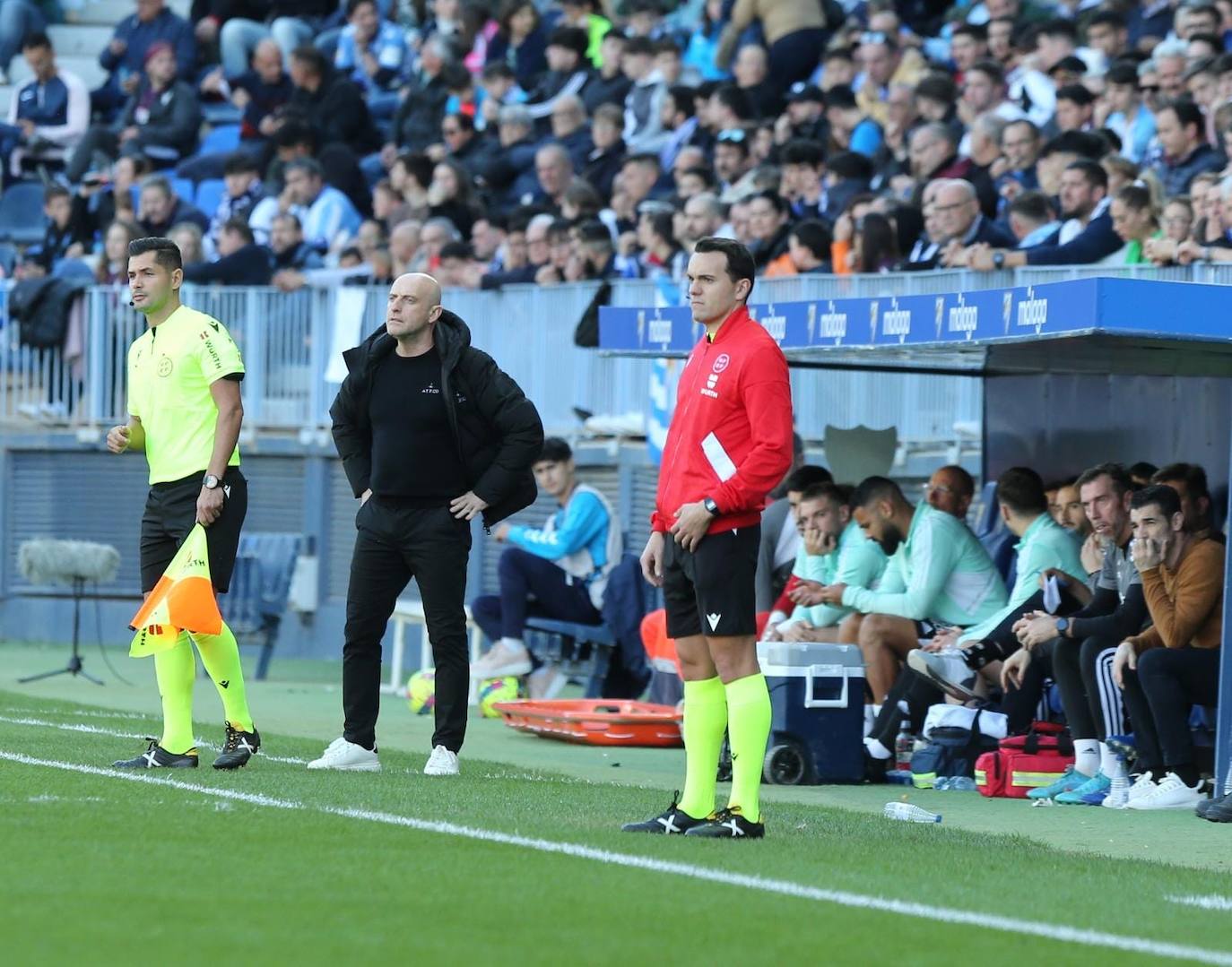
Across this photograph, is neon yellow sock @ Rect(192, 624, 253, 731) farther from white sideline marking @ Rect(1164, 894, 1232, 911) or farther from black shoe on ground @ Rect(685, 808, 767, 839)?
white sideline marking @ Rect(1164, 894, 1232, 911)

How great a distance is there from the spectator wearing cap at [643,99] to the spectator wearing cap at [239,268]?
3.25 meters

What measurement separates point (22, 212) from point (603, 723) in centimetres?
1452

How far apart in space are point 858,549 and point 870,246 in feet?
9.86

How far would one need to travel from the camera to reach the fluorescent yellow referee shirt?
32.5 feet

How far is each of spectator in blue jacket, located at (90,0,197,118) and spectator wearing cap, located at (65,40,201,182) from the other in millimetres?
423

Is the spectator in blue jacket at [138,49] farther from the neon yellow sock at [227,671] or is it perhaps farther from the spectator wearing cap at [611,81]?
the neon yellow sock at [227,671]

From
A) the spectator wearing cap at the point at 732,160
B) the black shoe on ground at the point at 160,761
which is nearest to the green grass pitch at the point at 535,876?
the black shoe on ground at the point at 160,761

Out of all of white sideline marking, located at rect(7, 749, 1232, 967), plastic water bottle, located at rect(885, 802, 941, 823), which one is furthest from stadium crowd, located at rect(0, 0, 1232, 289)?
white sideline marking, located at rect(7, 749, 1232, 967)

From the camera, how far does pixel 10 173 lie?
84.3ft

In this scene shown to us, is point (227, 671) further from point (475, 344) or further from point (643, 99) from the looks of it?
point (643, 99)

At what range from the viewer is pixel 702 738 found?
8047 millimetres

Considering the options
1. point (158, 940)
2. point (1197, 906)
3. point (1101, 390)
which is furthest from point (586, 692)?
point (158, 940)

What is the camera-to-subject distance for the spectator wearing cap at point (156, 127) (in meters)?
25.2

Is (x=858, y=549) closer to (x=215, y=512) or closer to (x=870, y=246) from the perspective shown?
(x=870, y=246)
